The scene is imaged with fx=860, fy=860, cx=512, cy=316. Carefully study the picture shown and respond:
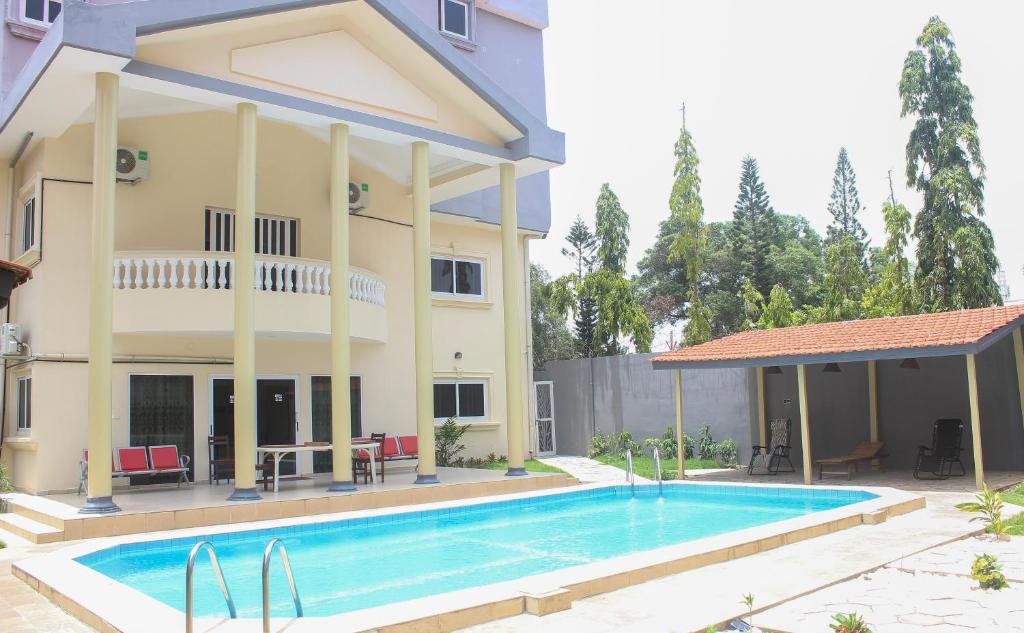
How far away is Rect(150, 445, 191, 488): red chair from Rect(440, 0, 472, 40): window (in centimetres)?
1199

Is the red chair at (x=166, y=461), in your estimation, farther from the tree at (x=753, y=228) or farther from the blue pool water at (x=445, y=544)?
the tree at (x=753, y=228)

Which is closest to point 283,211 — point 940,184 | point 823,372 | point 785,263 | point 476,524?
point 476,524

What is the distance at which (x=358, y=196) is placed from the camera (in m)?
18.0

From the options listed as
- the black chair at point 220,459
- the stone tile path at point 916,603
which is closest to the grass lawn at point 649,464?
the black chair at point 220,459

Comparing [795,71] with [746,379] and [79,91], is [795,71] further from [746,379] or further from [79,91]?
[79,91]

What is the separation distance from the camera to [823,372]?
1825 cm

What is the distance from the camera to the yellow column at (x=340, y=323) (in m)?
13.4

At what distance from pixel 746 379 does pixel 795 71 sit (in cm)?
658

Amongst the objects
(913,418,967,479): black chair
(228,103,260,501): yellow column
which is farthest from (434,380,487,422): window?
(913,418,967,479): black chair

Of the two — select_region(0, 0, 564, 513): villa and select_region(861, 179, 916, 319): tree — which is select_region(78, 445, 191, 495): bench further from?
select_region(861, 179, 916, 319): tree

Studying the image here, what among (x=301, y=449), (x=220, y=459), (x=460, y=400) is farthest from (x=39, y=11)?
(x=460, y=400)

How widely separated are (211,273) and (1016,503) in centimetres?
1251

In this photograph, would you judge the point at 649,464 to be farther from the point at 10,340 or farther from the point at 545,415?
the point at 10,340

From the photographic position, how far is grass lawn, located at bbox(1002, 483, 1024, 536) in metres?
9.31
